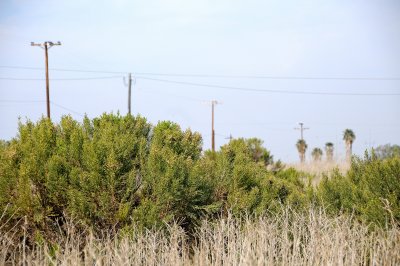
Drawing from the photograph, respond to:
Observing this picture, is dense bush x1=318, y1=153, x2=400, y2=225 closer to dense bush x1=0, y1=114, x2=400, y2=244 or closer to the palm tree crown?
dense bush x1=0, y1=114, x2=400, y2=244

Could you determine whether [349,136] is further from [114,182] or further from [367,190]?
[114,182]

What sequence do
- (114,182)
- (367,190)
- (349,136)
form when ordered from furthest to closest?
(349,136)
(367,190)
(114,182)

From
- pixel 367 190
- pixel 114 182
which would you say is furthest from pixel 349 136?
pixel 114 182

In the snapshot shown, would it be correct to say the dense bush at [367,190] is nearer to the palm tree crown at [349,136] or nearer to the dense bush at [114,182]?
the dense bush at [114,182]

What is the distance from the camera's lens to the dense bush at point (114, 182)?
7980 millimetres

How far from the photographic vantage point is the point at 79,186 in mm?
8172

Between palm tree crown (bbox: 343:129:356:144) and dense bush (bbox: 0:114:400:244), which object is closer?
dense bush (bbox: 0:114:400:244)

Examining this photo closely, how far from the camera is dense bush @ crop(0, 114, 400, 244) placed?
7980 mm

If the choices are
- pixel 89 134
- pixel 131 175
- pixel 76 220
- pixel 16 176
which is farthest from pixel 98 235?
pixel 89 134

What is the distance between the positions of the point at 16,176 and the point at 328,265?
15.3 ft

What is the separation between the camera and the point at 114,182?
8.02 metres

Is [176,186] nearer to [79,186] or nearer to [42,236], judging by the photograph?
[79,186]

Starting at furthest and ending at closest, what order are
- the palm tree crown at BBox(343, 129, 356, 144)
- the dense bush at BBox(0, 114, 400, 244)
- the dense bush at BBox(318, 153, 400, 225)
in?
the palm tree crown at BBox(343, 129, 356, 144)
the dense bush at BBox(318, 153, 400, 225)
the dense bush at BBox(0, 114, 400, 244)

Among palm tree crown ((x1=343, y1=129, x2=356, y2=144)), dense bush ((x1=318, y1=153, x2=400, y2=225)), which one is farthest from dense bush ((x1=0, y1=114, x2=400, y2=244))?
palm tree crown ((x1=343, y1=129, x2=356, y2=144))
